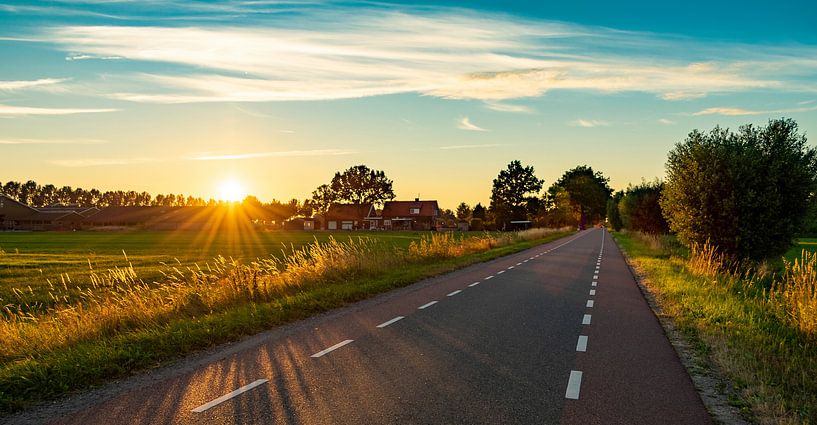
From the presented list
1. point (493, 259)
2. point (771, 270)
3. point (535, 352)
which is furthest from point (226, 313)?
point (771, 270)

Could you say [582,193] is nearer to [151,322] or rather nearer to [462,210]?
[462,210]

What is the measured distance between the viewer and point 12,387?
19.3ft

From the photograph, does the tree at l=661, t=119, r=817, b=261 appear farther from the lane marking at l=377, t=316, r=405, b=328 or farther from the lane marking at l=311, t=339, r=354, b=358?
the lane marking at l=311, t=339, r=354, b=358

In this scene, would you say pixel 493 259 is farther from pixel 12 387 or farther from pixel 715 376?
pixel 12 387

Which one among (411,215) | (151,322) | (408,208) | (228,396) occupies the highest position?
(408,208)

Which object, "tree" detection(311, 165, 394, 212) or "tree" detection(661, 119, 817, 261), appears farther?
"tree" detection(311, 165, 394, 212)

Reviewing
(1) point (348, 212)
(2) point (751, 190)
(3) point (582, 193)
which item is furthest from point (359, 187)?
(2) point (751, 190)

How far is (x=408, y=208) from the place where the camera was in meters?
113

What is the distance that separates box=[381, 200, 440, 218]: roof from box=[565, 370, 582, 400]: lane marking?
4106 inches

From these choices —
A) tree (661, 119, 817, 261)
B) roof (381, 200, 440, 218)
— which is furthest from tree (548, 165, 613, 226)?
Answer: tree (661, 119, 817, 261)

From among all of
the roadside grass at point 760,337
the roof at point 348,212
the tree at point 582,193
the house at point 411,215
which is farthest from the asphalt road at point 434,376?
the tree at point 582,193

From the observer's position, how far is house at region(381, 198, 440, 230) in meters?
111

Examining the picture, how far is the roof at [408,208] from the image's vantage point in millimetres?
111500

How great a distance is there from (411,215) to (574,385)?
106m
